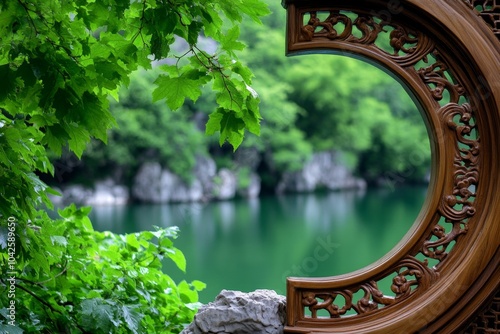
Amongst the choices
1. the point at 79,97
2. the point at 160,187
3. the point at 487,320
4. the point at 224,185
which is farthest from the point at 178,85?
the point at 224,185

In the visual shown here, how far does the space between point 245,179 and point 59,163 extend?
17.4 ft

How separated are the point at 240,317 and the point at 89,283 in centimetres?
56

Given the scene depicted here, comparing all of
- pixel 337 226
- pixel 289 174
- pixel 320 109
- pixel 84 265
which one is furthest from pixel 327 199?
pixel 84 265

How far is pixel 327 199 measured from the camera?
64.3 ft

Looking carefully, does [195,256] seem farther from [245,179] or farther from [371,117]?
[371,117]

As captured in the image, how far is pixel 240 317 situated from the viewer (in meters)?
1.90

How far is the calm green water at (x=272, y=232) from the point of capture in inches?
415

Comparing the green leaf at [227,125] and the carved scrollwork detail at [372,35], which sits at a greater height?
the carved scrollwork detail at [372,35]

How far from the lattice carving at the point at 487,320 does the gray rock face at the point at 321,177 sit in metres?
18.4

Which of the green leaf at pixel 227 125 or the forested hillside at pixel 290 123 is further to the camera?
the forested hillside at pixel 290 123

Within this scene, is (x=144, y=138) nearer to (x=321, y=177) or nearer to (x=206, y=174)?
(x=206, y=174)

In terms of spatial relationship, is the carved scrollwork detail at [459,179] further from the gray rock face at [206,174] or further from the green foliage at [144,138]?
the gray rock face at [206,174]

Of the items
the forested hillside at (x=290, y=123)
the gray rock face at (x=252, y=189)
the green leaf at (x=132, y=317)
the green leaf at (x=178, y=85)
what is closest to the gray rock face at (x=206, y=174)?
the forested hillside at (x=290, y=123)

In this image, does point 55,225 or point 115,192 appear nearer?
point 55,225
